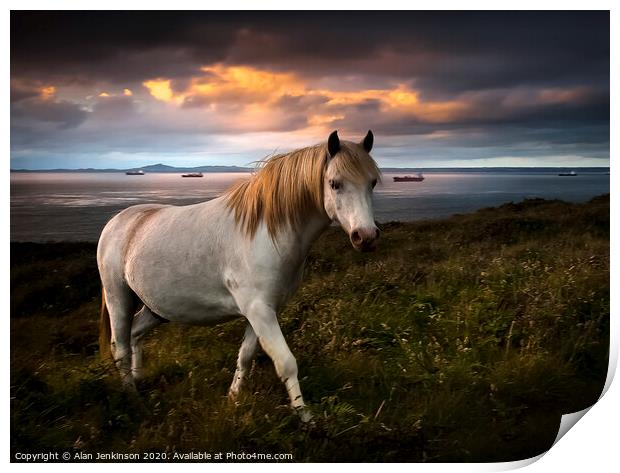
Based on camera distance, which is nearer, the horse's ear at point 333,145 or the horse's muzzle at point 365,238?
the horse's muzzle at point 365,238

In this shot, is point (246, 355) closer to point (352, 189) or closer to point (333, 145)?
point (352, 189)

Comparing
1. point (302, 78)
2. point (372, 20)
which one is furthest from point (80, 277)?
point (372, 20)

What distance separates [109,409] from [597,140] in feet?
14.2

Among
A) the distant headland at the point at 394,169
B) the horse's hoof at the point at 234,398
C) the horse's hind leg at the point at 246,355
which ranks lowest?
the horse's hoof at the point at 234,398

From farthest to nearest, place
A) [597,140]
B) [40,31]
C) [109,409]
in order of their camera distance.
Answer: [597,140] → [40,31] → [109,409]

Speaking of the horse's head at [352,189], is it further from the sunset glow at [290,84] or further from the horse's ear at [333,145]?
the sunset glow at [290,84]

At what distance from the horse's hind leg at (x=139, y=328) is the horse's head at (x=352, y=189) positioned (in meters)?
2.04

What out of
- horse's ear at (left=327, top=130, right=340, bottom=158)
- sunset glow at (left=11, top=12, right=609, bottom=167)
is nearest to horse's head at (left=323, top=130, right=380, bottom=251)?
horse's ear at (left=327, top=130, right=340, bottom=158)

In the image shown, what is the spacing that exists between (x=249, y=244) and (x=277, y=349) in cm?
73

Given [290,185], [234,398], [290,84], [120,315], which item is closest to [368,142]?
[290,185]

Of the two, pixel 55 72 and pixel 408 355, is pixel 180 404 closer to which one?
pixel 408 355

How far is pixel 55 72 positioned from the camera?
3822mm

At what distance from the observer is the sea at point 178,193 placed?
391 centimetres

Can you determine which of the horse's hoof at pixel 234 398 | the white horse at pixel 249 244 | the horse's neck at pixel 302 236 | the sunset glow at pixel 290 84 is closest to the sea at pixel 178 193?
the sunset glow at pixel 290 84
